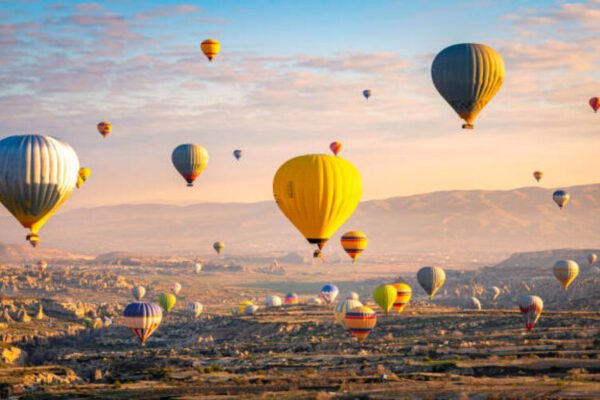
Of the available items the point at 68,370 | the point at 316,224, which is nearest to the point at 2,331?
the point at 68,370

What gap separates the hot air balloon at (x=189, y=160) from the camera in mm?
115062

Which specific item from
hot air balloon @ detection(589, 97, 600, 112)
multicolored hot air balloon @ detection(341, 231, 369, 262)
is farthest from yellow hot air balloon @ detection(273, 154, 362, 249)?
hot air balloon @ detection(589, 97, 600, 112)

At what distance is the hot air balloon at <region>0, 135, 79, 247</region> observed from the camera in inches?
2795

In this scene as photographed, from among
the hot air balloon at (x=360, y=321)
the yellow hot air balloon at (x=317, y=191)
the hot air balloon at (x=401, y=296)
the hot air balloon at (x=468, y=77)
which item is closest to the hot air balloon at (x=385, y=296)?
the hot air balloon at (x=401, y=296)

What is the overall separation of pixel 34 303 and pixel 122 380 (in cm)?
9090

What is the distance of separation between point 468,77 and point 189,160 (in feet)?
148

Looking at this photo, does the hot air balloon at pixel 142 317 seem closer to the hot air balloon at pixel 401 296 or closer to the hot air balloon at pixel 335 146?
the hot air balloon at pixel 401 296

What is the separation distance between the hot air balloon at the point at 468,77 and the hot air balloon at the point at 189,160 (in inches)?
1676

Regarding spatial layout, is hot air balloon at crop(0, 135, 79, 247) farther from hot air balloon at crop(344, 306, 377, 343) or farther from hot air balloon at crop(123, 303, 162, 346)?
hot air balloon at crop(344, 306, 377, 343)

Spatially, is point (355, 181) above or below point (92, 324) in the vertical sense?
above

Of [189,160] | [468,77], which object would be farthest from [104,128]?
[468,77]

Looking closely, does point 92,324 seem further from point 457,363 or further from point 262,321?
point 457,363

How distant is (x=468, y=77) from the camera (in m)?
78.8

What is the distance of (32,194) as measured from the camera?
71.5 metres
